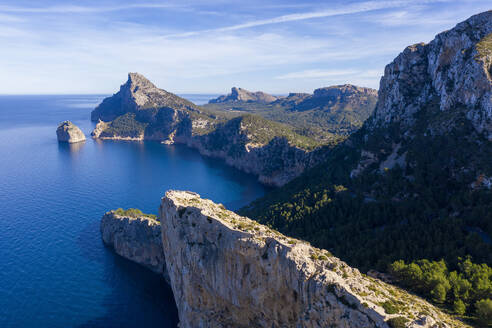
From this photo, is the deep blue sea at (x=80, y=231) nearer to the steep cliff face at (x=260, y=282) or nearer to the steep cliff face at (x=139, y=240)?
the steep cliff face at (x=139, y=240)

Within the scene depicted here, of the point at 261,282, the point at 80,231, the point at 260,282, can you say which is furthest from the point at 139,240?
the point at 261,282

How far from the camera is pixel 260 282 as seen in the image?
36.1m

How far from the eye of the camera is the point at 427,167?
61.5 meters

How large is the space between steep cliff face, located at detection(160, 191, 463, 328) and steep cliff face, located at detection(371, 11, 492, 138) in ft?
154

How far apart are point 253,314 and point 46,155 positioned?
177 m

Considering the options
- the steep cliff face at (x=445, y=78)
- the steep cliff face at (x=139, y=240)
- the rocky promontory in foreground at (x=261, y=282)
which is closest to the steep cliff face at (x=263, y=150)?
the steep cliff face at (x=445, y=78)

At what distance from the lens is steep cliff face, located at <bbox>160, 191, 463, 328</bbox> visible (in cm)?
2725

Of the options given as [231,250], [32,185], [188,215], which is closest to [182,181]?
[32,185]

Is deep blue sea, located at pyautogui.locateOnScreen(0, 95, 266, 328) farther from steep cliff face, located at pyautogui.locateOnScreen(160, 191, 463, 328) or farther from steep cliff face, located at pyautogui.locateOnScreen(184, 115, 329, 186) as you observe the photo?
steep cliff face, located at pyautogui.locateOnScreen(160, 191, 463, 328)

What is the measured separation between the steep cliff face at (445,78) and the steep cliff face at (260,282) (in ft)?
154

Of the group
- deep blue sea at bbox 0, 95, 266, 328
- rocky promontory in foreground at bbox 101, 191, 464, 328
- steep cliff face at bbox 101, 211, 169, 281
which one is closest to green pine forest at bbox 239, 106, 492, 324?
rocky promontory in foreground at bbox 101, 191, 464, 328

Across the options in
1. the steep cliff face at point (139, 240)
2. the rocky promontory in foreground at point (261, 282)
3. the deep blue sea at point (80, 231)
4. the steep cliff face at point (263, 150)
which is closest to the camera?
the rocky promontory in foreground at point (261, 282)

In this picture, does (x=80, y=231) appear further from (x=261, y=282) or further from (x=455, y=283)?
(x=455, y=283)

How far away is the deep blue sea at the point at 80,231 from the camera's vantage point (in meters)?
54.8
